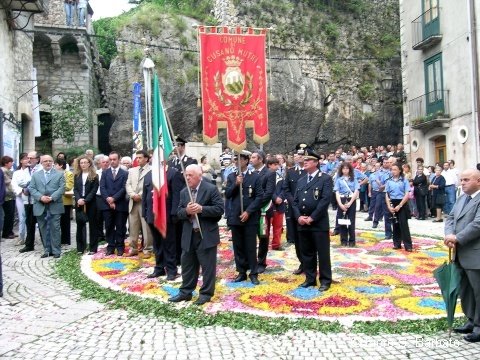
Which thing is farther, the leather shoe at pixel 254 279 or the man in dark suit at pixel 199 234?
the leather shoe at pixel 254 279

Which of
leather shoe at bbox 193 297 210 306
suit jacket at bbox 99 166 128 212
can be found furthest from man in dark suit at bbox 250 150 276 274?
suit jacket at bbox 99 166 128 212

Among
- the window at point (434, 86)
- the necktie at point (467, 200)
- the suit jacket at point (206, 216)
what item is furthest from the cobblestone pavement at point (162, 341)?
the window at point (434, 86)

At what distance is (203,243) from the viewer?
6.03 m

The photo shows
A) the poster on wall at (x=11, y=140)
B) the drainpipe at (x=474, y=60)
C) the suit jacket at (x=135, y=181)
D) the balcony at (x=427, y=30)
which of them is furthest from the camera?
the balcony at (x=427, y=30)

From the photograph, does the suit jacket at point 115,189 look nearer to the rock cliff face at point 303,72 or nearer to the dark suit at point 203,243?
the dark suit at point 203,243

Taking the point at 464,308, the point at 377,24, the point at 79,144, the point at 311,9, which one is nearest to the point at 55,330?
the point at 464,308

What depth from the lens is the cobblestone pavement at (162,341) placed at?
438 centimetres

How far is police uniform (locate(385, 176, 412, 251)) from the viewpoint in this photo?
959 cm

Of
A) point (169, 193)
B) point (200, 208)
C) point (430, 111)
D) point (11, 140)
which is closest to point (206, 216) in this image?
point (200, 208)

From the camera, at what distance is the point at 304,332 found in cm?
495

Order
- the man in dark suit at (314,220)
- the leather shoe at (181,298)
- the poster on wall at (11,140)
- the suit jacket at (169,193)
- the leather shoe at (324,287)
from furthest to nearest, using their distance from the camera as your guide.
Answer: the poster on wall at (11,140)
the suit jacket at (169,193)
the man in dark suit at (314,220)
the leather shoe at (324,287)
the leather shoe at (181,298)

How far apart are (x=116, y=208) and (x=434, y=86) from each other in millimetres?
16630

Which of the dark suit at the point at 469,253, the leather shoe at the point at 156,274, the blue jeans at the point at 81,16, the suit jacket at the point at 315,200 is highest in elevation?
the blue jeans at the point at 81,16

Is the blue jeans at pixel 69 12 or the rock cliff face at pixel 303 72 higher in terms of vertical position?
the blue jeans at pixel 69 12
